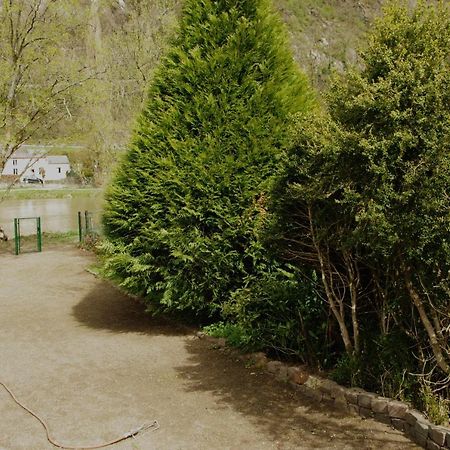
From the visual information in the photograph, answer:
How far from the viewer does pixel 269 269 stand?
22.2 feet

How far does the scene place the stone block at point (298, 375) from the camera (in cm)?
536

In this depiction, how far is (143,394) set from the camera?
5363 mm

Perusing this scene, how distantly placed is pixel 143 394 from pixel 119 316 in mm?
3507

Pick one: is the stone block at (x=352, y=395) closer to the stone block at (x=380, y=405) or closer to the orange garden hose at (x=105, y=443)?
the stone block at (x=380, y=405)

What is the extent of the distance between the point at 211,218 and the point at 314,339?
7.08 ft

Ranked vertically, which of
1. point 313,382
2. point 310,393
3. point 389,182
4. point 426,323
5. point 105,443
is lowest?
point 105,443

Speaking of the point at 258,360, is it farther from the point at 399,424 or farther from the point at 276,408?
the point at 399,424

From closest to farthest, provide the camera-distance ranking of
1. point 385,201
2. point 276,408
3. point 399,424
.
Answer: point 385,201, point 399,424, point 276,408

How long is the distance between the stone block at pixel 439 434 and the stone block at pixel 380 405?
0.53 metres

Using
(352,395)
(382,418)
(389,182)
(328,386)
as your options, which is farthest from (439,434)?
(389,182)

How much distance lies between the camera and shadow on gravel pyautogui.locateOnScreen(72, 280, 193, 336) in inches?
311

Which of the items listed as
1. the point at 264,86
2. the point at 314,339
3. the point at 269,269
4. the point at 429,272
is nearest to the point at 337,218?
the point at 429,272

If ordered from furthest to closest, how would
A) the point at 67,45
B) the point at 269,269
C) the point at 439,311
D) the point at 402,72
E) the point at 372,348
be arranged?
1. the point at 67,45
2. the point at 269,269
3. the point at 372,348
4. the point at 439,311
5. the point at 402,72

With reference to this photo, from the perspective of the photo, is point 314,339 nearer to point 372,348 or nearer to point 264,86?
point 372,348
